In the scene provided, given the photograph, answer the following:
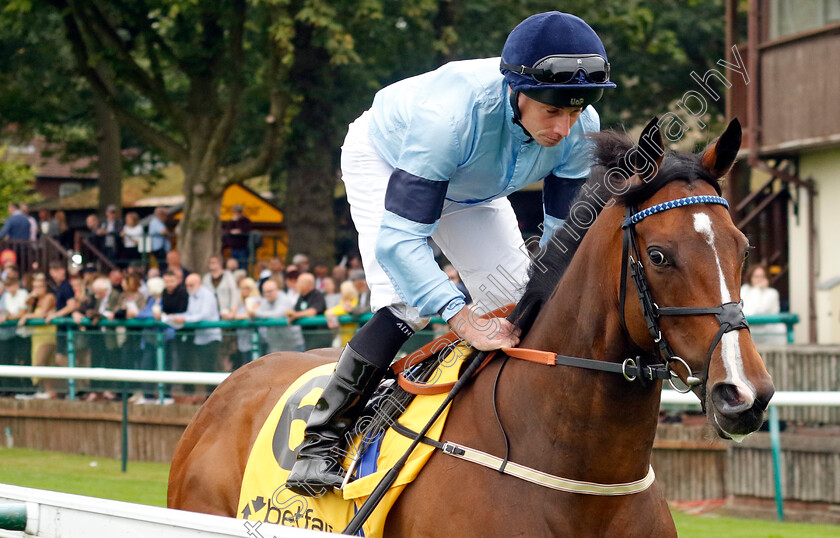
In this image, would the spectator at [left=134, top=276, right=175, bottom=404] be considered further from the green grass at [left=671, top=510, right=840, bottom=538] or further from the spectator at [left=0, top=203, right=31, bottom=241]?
the spectator at [left=0, top=203, right=31, bottom=241]

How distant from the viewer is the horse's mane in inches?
103

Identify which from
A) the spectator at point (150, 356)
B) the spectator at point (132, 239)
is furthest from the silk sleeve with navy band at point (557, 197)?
the spectator at point (132, 239)

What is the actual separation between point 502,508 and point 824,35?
1044cm

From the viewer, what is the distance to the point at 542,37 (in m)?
2.88

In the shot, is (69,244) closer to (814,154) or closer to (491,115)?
(814,154)

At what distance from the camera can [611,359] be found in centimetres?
268

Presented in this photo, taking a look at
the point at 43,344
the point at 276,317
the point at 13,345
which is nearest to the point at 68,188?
the point at 13,345

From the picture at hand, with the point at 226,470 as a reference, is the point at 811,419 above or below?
below

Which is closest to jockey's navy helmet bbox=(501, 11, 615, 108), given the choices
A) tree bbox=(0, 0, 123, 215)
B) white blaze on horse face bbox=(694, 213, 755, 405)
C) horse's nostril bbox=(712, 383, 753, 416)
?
white blaze on horse face bbox=(694, 213, 755, 405)

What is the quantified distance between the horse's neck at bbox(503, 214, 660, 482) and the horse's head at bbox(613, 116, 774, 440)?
118 millimetres

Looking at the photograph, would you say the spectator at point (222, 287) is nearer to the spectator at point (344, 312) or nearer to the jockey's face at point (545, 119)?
the spectator at point (344, 312)

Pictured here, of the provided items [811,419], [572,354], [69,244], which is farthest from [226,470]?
[69,244]

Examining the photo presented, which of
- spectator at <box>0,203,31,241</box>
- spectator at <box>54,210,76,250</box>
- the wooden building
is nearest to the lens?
the wooden building

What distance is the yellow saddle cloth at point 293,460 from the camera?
119 inches
